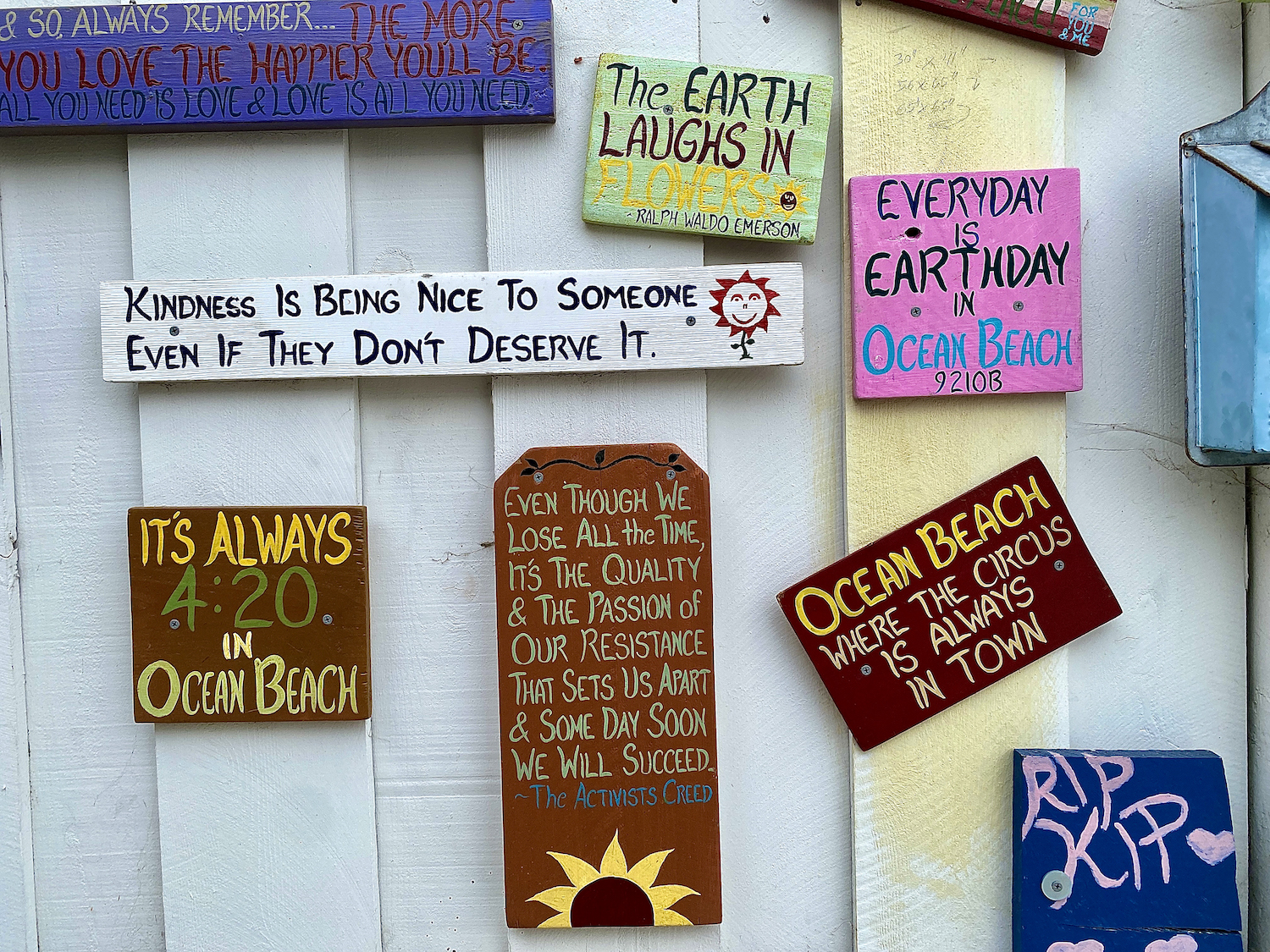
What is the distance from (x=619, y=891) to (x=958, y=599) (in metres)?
0.58

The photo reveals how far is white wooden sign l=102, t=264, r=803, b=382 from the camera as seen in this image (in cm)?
109

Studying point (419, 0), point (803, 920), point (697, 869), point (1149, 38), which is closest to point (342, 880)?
point (697, 869)

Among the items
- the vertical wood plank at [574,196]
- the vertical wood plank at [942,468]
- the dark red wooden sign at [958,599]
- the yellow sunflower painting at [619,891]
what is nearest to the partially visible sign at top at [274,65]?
the vertical wood plank at [574,196]

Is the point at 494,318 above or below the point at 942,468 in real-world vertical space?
above

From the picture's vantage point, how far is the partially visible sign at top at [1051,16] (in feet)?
3.52

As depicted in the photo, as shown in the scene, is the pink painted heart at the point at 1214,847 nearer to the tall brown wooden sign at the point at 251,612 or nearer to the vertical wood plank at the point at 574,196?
the vertical wood plank at the point at 574,196

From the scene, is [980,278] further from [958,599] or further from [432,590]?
[432,590]

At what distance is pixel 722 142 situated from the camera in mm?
1090

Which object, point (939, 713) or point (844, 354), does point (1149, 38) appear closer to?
point (844, 354)

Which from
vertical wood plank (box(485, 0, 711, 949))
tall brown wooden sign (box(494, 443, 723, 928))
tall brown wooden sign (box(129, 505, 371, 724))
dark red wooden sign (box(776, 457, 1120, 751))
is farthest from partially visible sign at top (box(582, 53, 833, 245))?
tall brown wooden sign (box(129, 505, 371, 724))

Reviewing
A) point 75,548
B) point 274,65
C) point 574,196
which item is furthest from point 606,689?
point 274,65

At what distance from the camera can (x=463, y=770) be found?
117 centimetres

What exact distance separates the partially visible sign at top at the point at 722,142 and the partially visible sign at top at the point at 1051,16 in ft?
0.68

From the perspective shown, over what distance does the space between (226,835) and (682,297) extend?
36.8 inches
